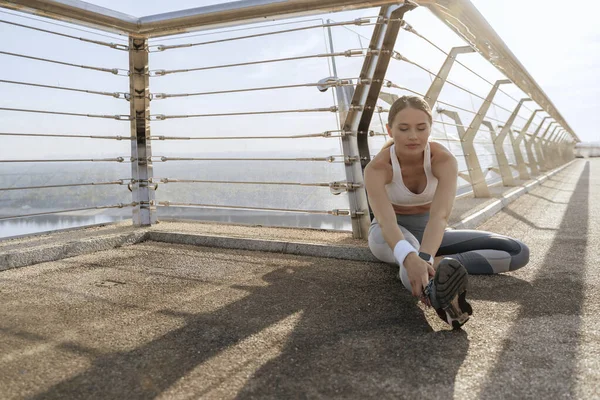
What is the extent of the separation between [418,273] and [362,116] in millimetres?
1398

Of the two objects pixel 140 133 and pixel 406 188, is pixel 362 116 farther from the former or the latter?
pixel 140 133

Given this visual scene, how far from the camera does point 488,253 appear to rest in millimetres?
2293

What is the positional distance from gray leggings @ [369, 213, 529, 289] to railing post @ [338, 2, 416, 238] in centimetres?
50

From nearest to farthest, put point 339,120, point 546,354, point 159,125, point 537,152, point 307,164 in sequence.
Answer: point 546,354
point 339,120
point 307,164
point 159,125
point 537,152

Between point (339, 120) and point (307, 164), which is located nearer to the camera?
point (339, 120)

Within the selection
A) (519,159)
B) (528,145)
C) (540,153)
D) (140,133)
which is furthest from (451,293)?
(540,153)

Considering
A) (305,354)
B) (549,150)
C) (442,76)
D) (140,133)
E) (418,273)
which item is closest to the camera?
(305,354)

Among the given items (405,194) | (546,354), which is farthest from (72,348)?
(405,194)

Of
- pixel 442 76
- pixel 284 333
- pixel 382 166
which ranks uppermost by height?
pixel 442 76

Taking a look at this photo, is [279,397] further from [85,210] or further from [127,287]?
[85,210]

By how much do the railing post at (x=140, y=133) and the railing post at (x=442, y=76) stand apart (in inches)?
79.8

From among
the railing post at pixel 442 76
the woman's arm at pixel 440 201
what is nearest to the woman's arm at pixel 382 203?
the woman's arm at pixel 440 201

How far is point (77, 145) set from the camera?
323cm

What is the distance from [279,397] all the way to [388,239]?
3.37 feet
